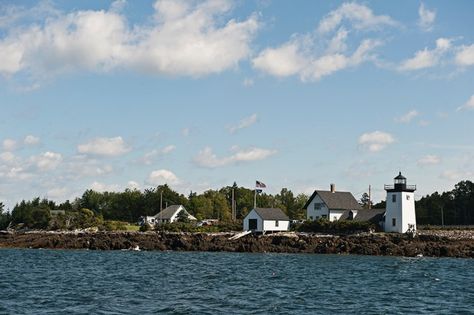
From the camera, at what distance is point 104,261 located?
52719 millimetres

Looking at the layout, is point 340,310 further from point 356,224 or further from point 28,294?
point 356,224

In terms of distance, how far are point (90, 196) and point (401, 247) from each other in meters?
93.1

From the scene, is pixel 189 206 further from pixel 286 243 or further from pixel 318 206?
pixel 286 243

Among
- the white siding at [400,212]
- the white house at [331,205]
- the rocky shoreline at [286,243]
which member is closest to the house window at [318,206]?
the white house at [331,205]

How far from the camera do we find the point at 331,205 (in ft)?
284

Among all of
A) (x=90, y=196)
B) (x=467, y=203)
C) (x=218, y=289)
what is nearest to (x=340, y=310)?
(x=218, y=289)

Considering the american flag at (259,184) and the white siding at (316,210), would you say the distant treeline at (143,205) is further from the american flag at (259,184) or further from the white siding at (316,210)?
the american flag at (259,184)

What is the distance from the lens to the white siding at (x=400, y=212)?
244 feet

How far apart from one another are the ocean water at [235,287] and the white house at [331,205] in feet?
110

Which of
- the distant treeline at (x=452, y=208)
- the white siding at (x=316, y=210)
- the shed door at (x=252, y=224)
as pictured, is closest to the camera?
the shed door at (x=252, y=224)

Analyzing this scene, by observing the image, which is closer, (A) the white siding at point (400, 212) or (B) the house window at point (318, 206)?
(A) the white siding at point (400, 212)

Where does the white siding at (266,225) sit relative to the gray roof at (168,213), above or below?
below

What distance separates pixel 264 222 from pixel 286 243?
11817 millimetres

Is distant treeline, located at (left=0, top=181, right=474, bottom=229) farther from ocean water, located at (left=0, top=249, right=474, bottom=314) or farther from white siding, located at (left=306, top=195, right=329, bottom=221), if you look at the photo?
ocean water, located at (left=0, top=249, right=474, bottom=314)
